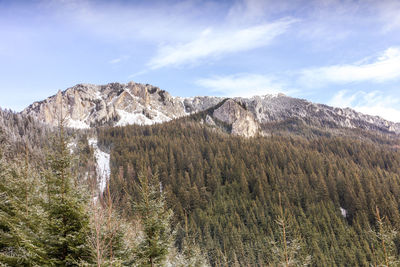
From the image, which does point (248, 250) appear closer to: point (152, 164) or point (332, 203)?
point (332, 203)

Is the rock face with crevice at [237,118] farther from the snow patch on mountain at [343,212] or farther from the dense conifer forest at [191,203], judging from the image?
the snow patch on mountain at [343,212]

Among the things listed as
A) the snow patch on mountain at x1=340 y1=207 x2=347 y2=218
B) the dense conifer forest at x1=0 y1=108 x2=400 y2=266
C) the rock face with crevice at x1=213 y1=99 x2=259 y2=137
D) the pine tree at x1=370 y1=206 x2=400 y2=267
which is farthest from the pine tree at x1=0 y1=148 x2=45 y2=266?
the rock face with crevice at x1=213 y1=99 x2=259 y2=137

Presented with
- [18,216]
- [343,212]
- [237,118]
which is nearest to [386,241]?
[18,216]

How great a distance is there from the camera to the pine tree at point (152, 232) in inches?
422

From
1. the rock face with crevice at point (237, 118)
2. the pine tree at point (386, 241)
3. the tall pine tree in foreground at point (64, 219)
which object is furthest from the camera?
the rock face with crevice at point (237, 118)

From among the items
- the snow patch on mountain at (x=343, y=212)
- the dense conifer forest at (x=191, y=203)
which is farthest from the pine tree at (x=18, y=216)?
the snow patch on mountain at (x=343, y=212)

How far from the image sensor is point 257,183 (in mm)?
81062

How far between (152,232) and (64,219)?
4487 mm

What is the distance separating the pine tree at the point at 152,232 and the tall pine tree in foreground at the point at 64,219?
3.23 m

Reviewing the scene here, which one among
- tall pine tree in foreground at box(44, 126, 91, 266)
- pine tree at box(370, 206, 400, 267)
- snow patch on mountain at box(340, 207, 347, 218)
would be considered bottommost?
snow patch on mountain at box(340, 207, 347, 218)

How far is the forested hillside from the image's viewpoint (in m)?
52.8

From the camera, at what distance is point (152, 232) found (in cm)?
1110

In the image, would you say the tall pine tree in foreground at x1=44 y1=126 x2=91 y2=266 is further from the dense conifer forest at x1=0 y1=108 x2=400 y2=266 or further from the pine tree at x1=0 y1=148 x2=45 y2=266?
the pine tree at x1=0 y1=148 x2=45 y2=266

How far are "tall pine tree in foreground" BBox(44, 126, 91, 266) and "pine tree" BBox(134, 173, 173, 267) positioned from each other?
3226mm
